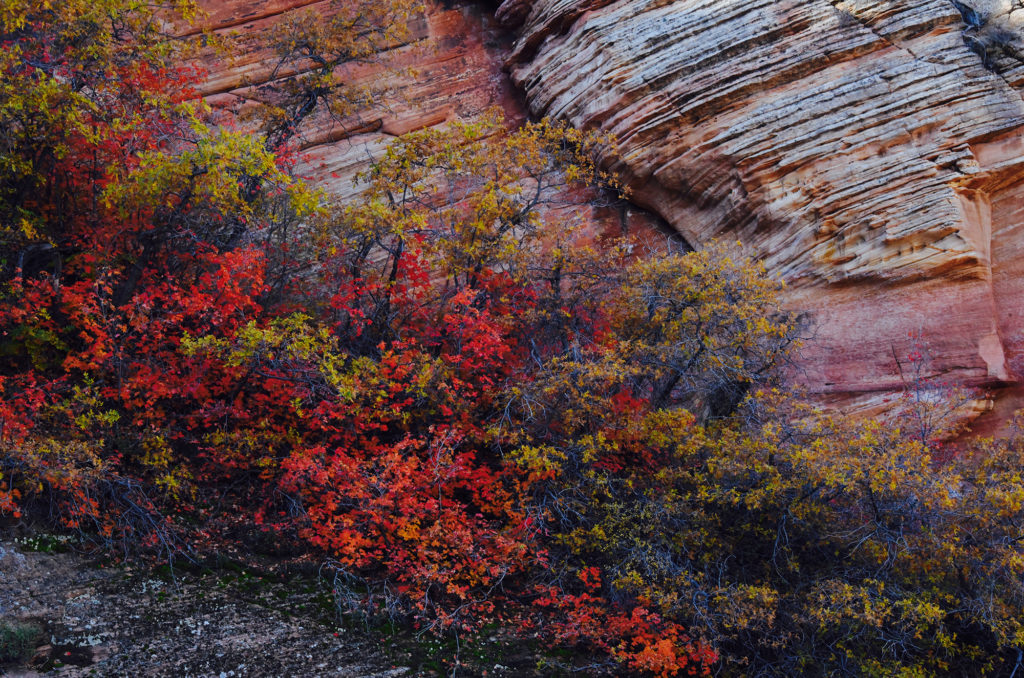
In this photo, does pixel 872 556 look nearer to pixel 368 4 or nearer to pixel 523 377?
pixel 523 377

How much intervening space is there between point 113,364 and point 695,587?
376 inches

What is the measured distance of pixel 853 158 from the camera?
14.5 meters

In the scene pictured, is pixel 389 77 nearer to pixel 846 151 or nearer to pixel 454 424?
pixel 454 424

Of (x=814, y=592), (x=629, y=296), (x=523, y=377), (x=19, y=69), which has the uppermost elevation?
(x=19, y=69)

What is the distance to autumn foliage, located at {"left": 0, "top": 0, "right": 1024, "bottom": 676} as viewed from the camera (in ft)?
34.2

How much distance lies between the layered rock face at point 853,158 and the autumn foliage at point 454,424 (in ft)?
5.77

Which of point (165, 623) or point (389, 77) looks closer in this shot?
point (165, 623)

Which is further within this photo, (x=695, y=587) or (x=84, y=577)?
(x=695, y=587)

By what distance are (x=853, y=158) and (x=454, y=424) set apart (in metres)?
8.91

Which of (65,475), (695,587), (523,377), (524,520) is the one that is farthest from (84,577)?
(695,587)

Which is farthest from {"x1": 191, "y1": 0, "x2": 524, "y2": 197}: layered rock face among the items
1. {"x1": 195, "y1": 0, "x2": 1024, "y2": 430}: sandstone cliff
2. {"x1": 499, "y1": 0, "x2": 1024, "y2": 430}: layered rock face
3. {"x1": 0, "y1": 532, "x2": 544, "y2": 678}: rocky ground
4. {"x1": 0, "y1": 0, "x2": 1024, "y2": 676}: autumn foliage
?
{"x1": 0, "y1": 532, "x2": 544, "y2": 678}: rocky ground

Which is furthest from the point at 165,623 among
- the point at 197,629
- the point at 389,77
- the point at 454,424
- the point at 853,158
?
the point at 389,77

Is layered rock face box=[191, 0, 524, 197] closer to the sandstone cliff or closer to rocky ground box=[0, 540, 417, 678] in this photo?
the sandstone cliff

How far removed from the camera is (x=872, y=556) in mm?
10797
